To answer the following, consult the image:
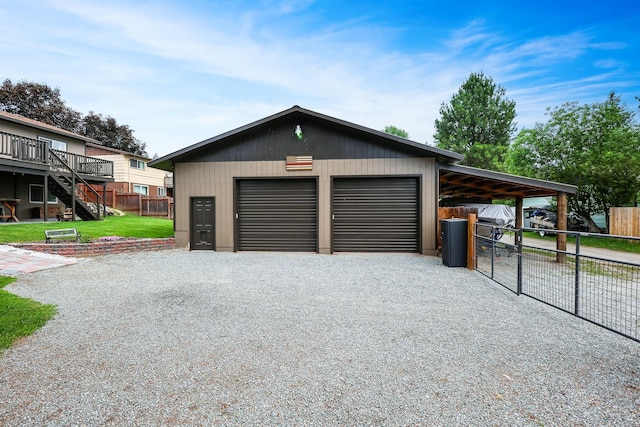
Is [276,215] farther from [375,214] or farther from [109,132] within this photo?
[109,132]

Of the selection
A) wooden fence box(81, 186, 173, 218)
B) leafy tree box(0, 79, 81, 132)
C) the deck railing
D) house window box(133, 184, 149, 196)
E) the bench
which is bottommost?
the bench

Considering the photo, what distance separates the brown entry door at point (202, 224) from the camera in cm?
992

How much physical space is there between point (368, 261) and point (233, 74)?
51.1 ft

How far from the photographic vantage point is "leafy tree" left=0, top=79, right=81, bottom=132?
29.8 m

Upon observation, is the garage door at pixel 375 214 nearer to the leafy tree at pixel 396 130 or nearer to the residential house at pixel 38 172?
the residential house at pixel 38 172

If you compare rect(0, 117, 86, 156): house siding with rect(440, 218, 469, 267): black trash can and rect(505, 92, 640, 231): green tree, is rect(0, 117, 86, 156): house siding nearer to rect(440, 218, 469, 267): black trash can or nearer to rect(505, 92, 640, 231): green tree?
rect(440, 218, 469, 267): black trash can

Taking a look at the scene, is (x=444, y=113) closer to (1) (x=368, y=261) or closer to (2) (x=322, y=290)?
(1) (x=368, y=261)

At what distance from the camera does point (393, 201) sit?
9500 millimetres

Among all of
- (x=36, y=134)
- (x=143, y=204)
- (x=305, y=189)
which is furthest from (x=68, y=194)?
(x=305, y=189)

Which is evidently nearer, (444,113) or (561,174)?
(561,174)

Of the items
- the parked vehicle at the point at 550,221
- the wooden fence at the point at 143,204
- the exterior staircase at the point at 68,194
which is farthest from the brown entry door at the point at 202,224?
the parked vehicle at the point at 550,221

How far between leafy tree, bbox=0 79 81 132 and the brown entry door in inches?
1376

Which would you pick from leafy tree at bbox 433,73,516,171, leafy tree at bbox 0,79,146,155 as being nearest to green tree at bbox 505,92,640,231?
leafy tree at bbox 433,73,516,171

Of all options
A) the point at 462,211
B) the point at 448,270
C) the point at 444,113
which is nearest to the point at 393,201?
the point at 462,211
